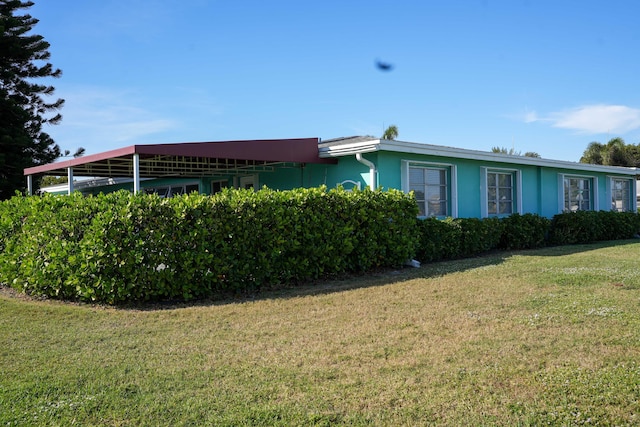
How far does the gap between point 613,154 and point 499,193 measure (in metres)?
28.1

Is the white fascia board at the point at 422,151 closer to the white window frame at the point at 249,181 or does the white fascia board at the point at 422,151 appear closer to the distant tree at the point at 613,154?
the white window frame at the point at 249,181

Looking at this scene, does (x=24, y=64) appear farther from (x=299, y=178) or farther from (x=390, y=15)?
(x=390, y=15)

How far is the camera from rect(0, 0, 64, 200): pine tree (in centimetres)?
2120

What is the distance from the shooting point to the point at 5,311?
7492 millimetres

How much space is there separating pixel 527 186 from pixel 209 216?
1161cm

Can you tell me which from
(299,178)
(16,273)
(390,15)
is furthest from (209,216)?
(390,15)

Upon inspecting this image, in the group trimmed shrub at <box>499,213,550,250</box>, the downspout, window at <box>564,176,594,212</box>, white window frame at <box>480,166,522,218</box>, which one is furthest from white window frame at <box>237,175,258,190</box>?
window at <box>564,176,594,212</box>

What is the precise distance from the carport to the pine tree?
8872 millimetres

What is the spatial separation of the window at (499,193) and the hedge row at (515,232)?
1151mm

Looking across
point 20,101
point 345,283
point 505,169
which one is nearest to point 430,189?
point 505,169

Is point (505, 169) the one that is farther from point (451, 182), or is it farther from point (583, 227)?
point (583, 227)

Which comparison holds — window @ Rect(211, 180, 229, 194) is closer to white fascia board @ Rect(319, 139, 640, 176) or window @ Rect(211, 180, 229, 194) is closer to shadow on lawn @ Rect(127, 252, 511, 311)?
white fascia board @ Rect(319, 139, 640, 176)

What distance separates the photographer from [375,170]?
460 inches

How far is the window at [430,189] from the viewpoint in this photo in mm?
12844
